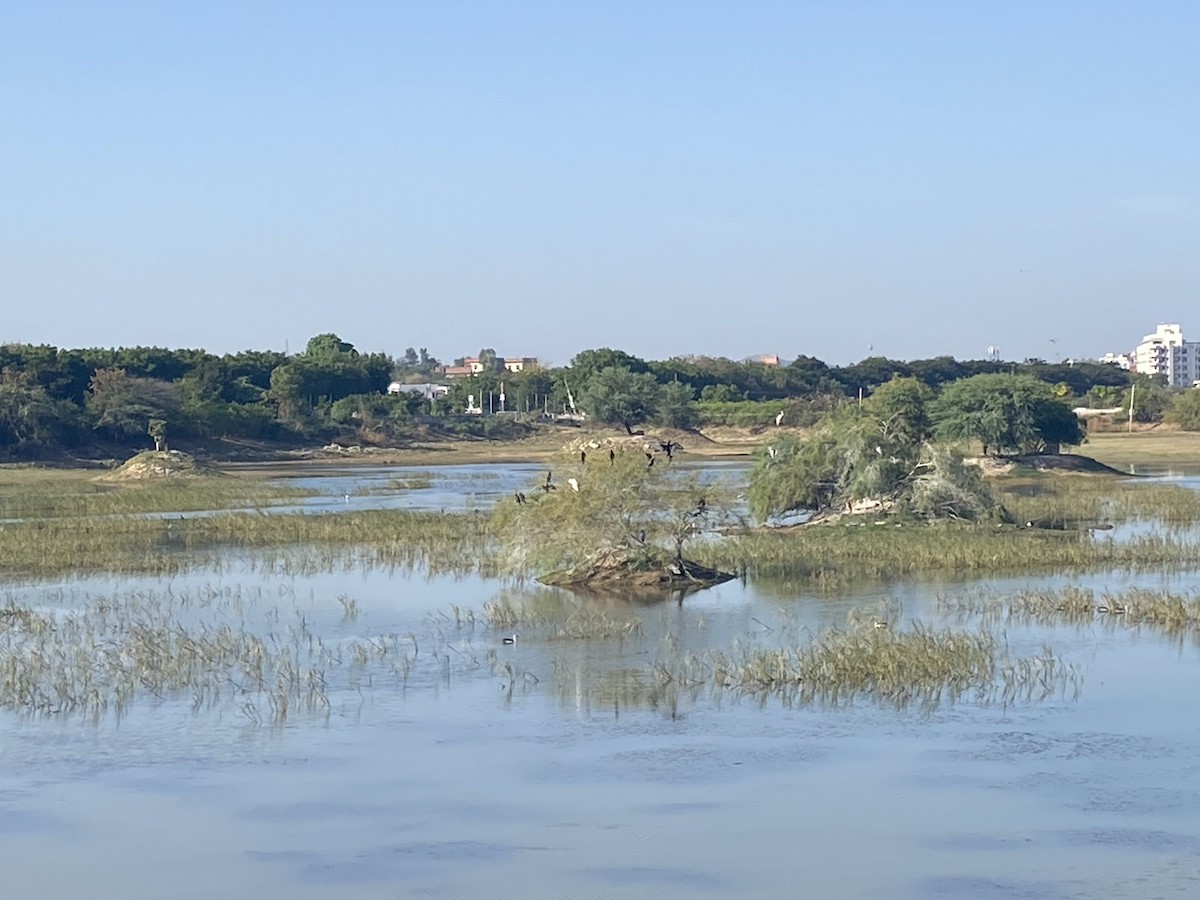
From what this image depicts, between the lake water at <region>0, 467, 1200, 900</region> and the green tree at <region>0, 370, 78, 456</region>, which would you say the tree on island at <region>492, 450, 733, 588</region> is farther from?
the green tree at <region>0, 370, 78, 456</region>

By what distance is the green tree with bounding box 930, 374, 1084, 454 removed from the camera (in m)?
69.4

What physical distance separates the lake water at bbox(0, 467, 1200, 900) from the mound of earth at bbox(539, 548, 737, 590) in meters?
6.86

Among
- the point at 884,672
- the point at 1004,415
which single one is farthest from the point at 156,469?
the point at 884,672

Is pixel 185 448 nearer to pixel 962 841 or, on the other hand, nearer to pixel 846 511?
pixel 846 511

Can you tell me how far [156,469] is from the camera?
68375mm

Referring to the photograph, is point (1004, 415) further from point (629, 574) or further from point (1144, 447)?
point (629, 574)

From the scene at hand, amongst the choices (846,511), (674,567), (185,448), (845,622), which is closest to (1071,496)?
(846,511)

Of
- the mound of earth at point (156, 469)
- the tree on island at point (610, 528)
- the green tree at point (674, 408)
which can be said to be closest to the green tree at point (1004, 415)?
the mound of earth at point (156, 469)

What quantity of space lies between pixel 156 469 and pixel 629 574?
41122 mm

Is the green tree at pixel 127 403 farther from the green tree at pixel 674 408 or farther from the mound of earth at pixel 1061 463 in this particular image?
the mound of earth at pixel 1061 463

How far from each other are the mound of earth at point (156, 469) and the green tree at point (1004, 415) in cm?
2966

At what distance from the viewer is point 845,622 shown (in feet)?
85.4

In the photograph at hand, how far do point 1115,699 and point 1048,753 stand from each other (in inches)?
118

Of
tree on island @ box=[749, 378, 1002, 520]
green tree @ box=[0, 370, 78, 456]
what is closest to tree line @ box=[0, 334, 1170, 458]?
green tree @ box=[0, 370, 78, 456]
